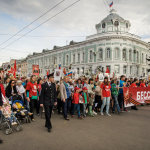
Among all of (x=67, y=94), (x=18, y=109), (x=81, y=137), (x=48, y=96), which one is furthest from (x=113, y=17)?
(x=81, y=137)

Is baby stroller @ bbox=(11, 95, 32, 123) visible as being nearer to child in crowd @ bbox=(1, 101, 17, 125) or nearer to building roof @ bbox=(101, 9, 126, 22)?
child in crowd @ bbox=(1, 101, 17, 125)

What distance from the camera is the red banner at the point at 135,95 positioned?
9.20 metres

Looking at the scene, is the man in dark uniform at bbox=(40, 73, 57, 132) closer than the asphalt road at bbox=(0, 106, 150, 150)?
No

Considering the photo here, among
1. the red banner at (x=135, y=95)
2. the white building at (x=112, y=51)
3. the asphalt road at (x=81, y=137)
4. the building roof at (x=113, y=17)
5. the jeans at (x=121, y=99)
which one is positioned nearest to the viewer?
the asphalt road at (x=81, y=137)

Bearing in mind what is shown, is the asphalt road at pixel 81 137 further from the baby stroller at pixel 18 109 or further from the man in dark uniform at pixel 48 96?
the man in dark uniform at pixel 48 96

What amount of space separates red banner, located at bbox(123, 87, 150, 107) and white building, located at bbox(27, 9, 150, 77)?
21023mm

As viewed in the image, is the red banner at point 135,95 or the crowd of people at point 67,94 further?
the red banner at point 135,95

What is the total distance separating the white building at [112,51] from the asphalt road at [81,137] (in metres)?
25.7

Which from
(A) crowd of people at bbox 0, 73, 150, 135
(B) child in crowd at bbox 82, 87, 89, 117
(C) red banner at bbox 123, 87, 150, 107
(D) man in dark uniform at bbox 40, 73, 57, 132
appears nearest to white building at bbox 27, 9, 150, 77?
(C) red banner at bbox 123, 87, 150, 107

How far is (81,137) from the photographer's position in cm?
479

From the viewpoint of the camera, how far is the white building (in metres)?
34.7

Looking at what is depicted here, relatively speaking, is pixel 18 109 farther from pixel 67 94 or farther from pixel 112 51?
pixel 112 51

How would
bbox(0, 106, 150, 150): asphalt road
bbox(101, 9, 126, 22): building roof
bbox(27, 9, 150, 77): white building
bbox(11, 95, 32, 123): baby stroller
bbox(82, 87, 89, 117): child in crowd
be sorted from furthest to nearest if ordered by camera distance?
bbox(101, 9, 126, 22): building roof → bbox(27, 9, 150, 77): white building → bbox(82, 87, 89, 117): child in crowd → bbox(11, 95, 32, 123): baby stroller → bbox(0, 106, 150, 150): asphalt road

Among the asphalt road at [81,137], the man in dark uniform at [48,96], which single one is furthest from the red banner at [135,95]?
the man in dark uniform at [48,96]
